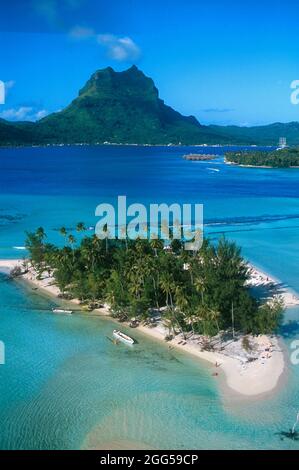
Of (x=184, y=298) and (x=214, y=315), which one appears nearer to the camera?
(x=214, y=315)

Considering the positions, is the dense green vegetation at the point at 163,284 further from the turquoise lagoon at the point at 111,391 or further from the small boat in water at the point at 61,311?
the turquoise lagoon at the point at 111,391

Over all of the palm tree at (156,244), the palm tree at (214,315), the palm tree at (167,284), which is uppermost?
the palm tree at (156,244)

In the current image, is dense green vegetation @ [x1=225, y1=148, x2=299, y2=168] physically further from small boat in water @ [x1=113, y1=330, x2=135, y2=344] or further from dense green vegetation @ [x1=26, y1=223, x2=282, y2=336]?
small boat in water @ [x1=113, y1=330, x2=135, y2=344]

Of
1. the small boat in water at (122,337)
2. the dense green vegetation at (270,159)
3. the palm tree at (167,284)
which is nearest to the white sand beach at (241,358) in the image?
the small boat in water at (122,337)

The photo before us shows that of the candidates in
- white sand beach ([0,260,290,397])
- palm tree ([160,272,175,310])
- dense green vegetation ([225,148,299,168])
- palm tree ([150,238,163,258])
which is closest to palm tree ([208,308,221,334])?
white sand beach ([0,260,290,397])

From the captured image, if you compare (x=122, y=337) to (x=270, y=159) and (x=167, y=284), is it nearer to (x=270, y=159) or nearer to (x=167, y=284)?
(x=167, y=284)

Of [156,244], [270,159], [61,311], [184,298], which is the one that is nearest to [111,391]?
[184,298]
